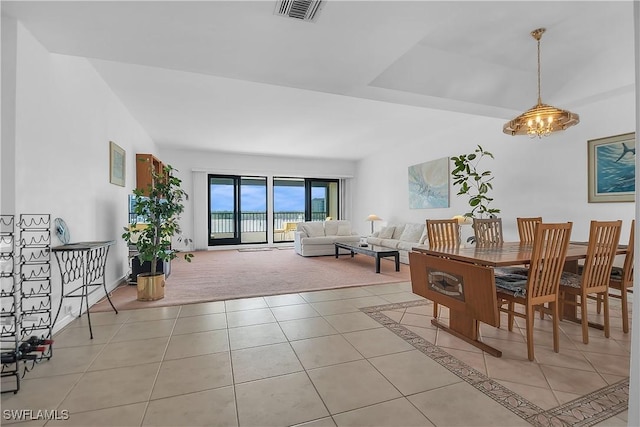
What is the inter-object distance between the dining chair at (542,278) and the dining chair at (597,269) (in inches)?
12.2

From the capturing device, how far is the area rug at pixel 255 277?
350 centimetres

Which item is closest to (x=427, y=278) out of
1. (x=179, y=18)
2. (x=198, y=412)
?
(x=198, y=412)

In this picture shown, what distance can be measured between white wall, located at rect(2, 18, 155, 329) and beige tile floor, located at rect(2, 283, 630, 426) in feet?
3.15

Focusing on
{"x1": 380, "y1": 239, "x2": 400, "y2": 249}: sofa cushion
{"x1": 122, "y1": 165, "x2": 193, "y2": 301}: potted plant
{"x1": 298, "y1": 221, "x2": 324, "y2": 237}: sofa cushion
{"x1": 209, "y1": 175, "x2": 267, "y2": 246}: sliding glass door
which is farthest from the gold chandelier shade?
{"x1": 209, "y1": 175, "x2": 267, "y2": 246}: sliding glass door

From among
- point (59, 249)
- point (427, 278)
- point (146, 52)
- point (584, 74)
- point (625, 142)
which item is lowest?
point (427, 278)

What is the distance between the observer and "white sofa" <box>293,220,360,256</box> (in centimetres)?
662

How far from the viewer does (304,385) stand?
5.66 feet

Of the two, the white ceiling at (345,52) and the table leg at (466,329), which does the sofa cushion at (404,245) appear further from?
the table leg at (466,329)

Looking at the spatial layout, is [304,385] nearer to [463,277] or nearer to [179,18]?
[463,277]

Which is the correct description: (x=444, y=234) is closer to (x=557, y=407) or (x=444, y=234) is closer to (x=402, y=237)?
(x=557, y=407)

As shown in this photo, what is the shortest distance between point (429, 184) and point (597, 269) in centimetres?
406

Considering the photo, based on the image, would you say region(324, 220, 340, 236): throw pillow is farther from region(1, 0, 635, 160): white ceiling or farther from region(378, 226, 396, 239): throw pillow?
region(1, 0, 635, 160): white ceiling

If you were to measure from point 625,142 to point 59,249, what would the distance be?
5674 millimetres

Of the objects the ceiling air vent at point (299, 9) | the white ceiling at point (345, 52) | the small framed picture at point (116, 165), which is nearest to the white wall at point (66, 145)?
the small framed picture at point (116, 165)
